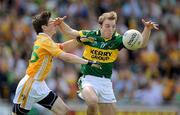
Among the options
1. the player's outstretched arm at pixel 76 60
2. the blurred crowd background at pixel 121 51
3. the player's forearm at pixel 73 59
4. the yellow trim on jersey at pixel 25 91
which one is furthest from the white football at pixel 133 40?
the blurred crowd background at pixel 121 51

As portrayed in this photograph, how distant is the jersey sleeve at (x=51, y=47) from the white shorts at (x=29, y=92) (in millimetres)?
612

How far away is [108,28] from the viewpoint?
52.9 feet

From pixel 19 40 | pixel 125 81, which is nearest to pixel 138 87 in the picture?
pixel 125 81

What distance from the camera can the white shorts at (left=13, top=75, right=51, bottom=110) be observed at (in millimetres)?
15812

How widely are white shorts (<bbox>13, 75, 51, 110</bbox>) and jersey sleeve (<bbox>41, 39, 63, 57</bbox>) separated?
2.01ft

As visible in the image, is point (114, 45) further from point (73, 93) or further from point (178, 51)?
point (178, 51)

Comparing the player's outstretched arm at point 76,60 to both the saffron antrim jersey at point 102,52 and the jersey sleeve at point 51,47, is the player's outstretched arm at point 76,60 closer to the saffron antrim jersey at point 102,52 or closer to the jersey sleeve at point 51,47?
the jersey sleeve at point 51,47

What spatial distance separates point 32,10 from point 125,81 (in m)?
3.64

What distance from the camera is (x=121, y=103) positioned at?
2097cm

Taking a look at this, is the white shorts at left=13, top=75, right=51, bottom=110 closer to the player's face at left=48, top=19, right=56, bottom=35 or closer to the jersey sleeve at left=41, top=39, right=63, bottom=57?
the jersey sleeve at left=41, top=39, right=63, bottom=57

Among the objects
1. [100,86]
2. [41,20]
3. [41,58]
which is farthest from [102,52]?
[41,20]

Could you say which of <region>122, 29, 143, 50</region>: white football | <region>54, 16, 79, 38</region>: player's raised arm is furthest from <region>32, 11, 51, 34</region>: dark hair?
<region>122, 29, 143, 50</region>: white football

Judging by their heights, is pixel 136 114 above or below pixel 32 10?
below

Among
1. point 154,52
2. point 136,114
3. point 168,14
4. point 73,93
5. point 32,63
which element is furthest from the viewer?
point 168,14
